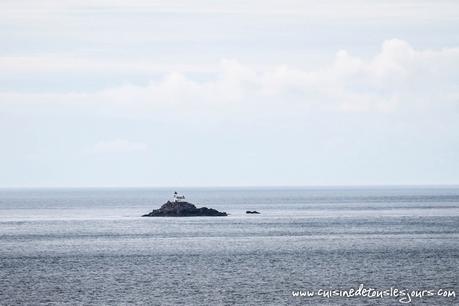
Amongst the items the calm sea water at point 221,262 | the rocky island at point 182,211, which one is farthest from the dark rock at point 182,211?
the calm sea water at point 221,262

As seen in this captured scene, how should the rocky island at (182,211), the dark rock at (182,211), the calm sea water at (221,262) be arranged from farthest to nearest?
the rocky island at (182,211)
the dark rock at (182,211)
the calm sea water at (221,262)

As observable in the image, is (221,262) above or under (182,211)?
under

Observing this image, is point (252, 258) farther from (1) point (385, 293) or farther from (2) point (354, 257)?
(1) point (385, 293)

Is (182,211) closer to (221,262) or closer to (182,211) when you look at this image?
(182,211)

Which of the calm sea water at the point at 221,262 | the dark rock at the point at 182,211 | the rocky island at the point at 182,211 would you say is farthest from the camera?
the rocky island at the point at 182,211

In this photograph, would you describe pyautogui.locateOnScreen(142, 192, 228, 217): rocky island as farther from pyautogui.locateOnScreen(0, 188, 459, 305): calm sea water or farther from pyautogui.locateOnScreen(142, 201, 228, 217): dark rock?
pyautogui.locateOnScreen(0, 188, 459, 305): calm sea water

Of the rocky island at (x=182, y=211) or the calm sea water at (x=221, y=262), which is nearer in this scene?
the calm sea water at (x=221, y=262)

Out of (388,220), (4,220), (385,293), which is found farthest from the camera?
(4,220)

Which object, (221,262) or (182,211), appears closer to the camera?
(221,262)

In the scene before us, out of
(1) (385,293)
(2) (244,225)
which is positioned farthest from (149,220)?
(1) (385,293)

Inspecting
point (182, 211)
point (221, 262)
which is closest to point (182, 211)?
point (182, 211)

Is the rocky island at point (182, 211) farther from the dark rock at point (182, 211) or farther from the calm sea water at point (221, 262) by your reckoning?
the calm sea water at point (221, 262)

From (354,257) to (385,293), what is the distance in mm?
24731

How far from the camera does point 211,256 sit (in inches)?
3381
